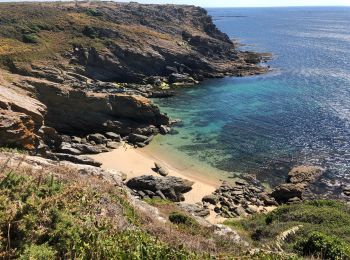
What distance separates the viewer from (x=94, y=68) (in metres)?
72.6

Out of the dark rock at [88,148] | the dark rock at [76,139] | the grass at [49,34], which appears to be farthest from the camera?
the grass at [49,34]

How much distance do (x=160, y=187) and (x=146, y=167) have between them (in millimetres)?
6030

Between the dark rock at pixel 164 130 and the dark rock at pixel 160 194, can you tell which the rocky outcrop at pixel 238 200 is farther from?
the dark rock at pixel 164 130

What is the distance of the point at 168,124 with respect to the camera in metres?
52.2

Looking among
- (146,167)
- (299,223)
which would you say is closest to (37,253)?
(299,223)

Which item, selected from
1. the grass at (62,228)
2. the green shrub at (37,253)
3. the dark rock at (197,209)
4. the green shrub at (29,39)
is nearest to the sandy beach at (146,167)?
the dark rock at (197,209)

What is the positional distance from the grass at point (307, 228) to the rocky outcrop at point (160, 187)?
7268mm

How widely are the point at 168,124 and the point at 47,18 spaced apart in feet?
175

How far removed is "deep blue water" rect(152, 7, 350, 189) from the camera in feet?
137

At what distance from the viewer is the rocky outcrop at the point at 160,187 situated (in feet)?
108

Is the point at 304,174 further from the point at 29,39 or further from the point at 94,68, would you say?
the point at 29,39

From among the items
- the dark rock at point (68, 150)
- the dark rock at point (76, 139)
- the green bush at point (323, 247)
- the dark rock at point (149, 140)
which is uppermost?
the green bush at point (323, 247)

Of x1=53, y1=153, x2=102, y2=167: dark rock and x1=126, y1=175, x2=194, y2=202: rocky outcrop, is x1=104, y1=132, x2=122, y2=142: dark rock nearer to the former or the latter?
x1=53, y1=153, x2=102, y2=167: dark rock

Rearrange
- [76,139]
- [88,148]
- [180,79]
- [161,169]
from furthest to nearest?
[180,79]
[76,139]
[88,148]
[161,169]
